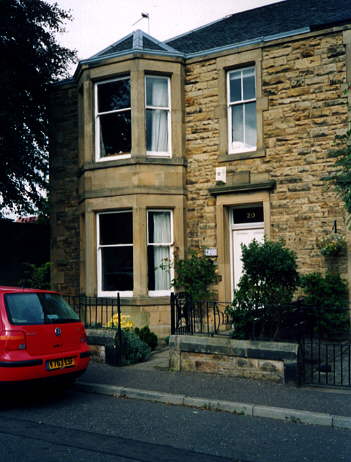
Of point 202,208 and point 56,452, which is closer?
point 56,452

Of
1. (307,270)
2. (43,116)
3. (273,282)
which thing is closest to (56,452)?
(273,282)

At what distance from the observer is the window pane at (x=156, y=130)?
13.9 meters

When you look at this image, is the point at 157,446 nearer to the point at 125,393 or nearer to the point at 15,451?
the point at 15,451

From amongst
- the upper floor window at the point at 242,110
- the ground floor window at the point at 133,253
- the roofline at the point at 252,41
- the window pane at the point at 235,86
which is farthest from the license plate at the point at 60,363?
the roofline at the point at 252,41

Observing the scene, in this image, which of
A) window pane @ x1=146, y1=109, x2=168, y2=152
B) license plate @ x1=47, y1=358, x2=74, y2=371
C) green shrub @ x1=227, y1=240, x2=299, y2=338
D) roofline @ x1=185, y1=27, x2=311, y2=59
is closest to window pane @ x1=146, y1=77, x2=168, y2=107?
window pane @ x1=146, y1=109, x2=168, y2=152

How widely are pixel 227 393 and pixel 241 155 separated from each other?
21.7 ft

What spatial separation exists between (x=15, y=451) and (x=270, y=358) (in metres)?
4.29

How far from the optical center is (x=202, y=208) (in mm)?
13711

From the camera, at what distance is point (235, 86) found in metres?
13.6

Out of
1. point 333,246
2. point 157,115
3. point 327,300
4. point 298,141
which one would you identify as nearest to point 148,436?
point 327,300

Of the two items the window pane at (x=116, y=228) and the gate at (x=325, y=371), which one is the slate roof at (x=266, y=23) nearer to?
the window pane at (x=116, y=228)

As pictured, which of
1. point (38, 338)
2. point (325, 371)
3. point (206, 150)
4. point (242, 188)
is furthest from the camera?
point (206, 150)

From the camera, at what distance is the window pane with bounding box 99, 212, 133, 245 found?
13.9m

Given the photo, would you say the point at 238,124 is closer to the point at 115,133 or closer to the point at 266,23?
the point at 115,133
